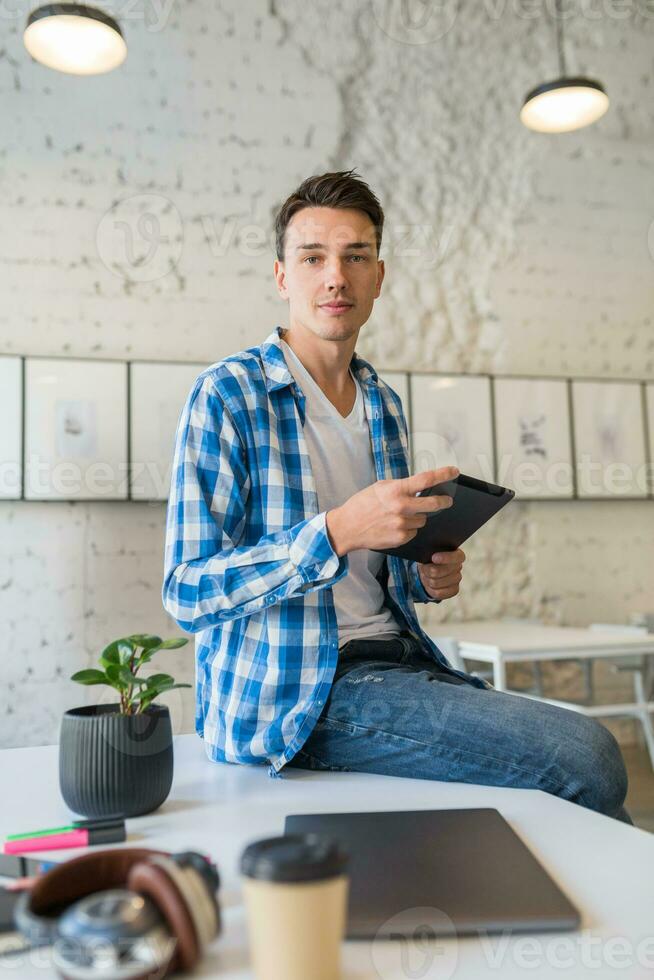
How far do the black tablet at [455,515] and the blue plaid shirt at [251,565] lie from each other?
157 mm

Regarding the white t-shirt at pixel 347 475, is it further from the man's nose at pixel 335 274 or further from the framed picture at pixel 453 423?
the framed picture at pixel 453 423

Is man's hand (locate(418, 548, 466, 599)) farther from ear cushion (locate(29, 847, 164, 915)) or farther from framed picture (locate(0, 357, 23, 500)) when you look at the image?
framed picture (locate(0, 357, 23, 500))

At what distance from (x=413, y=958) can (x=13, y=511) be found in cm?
321

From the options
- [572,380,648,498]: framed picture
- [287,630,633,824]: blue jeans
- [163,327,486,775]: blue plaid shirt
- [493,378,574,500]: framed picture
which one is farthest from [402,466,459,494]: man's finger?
[572,380,648,498]: framed picture

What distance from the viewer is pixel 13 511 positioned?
3.54 m

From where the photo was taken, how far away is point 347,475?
1.68m

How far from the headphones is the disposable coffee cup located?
0.19 feet

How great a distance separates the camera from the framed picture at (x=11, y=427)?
Answer: 3512mm

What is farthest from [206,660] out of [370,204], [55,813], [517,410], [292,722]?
[517,410]

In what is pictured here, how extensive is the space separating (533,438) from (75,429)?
2252mm

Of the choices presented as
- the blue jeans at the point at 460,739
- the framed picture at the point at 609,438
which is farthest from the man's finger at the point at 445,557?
the framed picture at the point at 609,438

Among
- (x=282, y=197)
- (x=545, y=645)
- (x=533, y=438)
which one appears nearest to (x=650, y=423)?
(x=533, y=438)

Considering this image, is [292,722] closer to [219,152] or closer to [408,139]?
[219,152]

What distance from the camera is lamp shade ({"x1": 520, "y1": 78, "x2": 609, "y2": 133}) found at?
3.53 m
